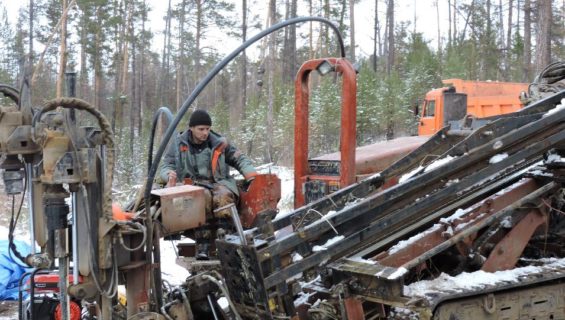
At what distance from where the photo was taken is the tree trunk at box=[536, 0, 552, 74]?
13691 millimetres

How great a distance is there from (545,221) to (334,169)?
7.72 ft

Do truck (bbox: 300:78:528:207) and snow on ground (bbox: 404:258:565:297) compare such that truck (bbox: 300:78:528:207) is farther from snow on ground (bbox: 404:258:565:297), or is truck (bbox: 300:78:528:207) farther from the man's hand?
snow on ground (bbox: 404:258:565:297)

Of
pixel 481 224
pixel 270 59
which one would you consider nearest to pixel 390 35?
pixel 270 59

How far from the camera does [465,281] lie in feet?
12.0

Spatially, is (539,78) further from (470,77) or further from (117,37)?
(117,37)

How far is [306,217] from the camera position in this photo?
13.2ft

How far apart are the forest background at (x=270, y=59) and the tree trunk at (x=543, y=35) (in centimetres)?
3

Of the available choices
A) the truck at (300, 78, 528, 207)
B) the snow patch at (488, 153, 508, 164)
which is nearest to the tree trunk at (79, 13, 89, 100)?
the truck at (300, 78, 528, 207)

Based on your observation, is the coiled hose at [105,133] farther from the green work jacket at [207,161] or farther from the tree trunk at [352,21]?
the tree trunk at [352,21]

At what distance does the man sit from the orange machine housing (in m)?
10.4

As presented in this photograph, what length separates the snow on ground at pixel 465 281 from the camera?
348 centimetres

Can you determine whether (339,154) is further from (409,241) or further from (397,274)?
(397,274)

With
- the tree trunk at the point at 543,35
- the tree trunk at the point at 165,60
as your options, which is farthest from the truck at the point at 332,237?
the tree trunk at the point at 165,60

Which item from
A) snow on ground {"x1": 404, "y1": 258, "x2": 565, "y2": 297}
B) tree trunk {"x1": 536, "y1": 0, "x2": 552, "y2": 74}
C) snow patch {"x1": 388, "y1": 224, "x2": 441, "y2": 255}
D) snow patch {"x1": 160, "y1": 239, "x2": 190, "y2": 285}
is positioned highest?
tree trunk {"x1": 536, "y1": 0, "x2": 552, "y2": 74}
